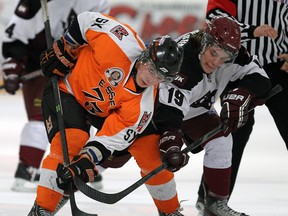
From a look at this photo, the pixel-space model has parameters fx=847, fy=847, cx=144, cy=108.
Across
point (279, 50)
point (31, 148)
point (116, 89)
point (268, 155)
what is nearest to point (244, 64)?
point (279, 50)

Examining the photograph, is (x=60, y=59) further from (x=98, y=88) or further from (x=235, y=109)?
(x=235, y=109)

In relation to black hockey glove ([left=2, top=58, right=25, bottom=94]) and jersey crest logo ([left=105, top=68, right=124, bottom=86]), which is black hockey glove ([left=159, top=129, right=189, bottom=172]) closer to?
jersey crest logo ([left=105, top=68, right=124, bottom=86])

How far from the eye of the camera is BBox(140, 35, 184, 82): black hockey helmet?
312cm

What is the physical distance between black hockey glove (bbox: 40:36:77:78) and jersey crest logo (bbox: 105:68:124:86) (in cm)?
20

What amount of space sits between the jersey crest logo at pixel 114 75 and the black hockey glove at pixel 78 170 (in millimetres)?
331

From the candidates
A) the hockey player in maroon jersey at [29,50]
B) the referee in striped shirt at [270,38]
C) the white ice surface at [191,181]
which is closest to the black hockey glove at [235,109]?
the referee in striped shirt at [270,38]

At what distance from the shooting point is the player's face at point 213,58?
10.8 ft

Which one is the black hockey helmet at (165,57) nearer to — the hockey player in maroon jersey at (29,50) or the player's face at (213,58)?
the player's face at (213,58)

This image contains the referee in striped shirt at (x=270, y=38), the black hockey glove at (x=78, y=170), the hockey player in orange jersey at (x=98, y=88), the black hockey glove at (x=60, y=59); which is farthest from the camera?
the referee in striped shirt at (x=270, y=38)

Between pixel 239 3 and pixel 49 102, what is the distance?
0.98m

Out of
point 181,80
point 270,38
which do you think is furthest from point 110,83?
point 270,38

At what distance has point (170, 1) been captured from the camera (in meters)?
7.38

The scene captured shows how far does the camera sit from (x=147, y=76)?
3.14m

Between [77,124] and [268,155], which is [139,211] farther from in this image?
[268,155]
